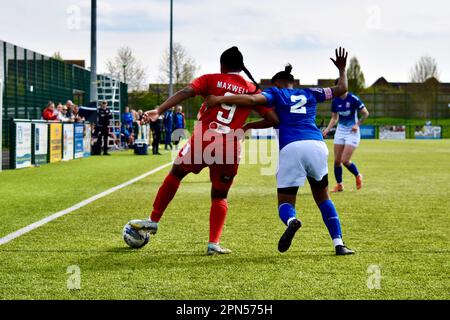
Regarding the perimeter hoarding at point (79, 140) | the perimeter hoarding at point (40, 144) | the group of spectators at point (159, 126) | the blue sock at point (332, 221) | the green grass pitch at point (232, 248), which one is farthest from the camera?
the group of spectators at point (159, 126)

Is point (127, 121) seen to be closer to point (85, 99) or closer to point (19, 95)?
point (85, 99)

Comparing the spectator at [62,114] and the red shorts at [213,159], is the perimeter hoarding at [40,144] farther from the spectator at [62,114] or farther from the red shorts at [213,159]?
the red shorts at [213,159]

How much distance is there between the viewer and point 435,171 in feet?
70.1

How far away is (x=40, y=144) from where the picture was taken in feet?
75.5

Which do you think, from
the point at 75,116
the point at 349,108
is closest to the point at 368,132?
the point at 75,116

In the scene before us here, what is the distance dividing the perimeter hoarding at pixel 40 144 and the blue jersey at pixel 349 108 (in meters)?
10.4

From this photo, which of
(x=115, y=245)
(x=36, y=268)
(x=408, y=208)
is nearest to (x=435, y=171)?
(x=408, y=208)

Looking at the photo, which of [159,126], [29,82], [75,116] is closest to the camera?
[29,82]

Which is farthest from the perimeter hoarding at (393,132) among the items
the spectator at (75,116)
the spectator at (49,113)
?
the spectator at (49,113)

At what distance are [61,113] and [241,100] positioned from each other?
66.4 ft

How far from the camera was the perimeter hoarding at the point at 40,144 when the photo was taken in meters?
22.4

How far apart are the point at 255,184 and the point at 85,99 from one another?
70.4ft

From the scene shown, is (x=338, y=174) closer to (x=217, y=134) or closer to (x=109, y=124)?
(x=217, y=134)

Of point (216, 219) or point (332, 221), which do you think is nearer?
point (332, 221)
